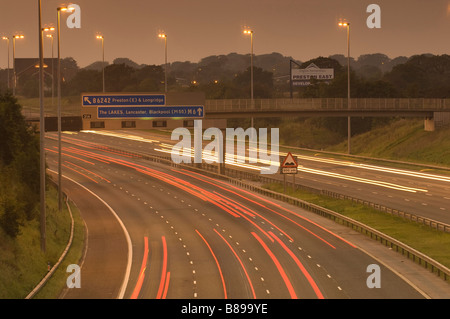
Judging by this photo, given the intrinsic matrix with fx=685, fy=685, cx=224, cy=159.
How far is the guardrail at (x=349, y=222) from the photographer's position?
117 feet

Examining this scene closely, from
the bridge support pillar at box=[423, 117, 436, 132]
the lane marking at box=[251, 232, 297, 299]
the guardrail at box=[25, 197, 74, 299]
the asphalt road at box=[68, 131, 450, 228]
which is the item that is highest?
the bridge support pillar at box=[423, 117, 436, 132]

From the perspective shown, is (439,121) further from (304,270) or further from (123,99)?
(304,270)

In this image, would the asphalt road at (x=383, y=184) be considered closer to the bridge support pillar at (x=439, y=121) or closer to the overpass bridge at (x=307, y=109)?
the overpass bridge at (x=307, y=109)

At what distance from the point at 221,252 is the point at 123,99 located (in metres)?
27.9

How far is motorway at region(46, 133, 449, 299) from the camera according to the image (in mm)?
32750

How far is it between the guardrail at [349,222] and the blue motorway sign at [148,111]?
9.43 m

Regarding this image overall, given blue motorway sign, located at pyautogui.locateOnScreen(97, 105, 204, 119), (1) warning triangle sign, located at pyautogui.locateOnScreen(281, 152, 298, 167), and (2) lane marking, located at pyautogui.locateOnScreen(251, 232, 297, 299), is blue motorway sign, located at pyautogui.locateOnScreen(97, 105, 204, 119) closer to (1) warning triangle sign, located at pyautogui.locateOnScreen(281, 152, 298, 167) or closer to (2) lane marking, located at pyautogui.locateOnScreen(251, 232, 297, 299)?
(1) warning triangle sign, located at pyautogui.locateOnScreen(281, 152, 298, 167)

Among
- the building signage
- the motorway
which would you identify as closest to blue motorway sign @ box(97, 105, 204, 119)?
the motorway

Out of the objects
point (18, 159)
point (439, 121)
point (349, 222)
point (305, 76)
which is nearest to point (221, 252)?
point (349, 222)

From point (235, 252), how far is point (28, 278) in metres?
13.1

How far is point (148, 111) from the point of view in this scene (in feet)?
217

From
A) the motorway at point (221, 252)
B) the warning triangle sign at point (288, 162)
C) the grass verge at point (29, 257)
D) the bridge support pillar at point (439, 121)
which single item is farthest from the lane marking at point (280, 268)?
the bridge support pillar at point (439, 121)

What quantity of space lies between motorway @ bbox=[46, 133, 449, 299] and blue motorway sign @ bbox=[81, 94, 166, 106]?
8.95 m

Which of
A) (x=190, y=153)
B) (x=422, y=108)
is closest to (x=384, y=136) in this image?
(x=422, y=108)
